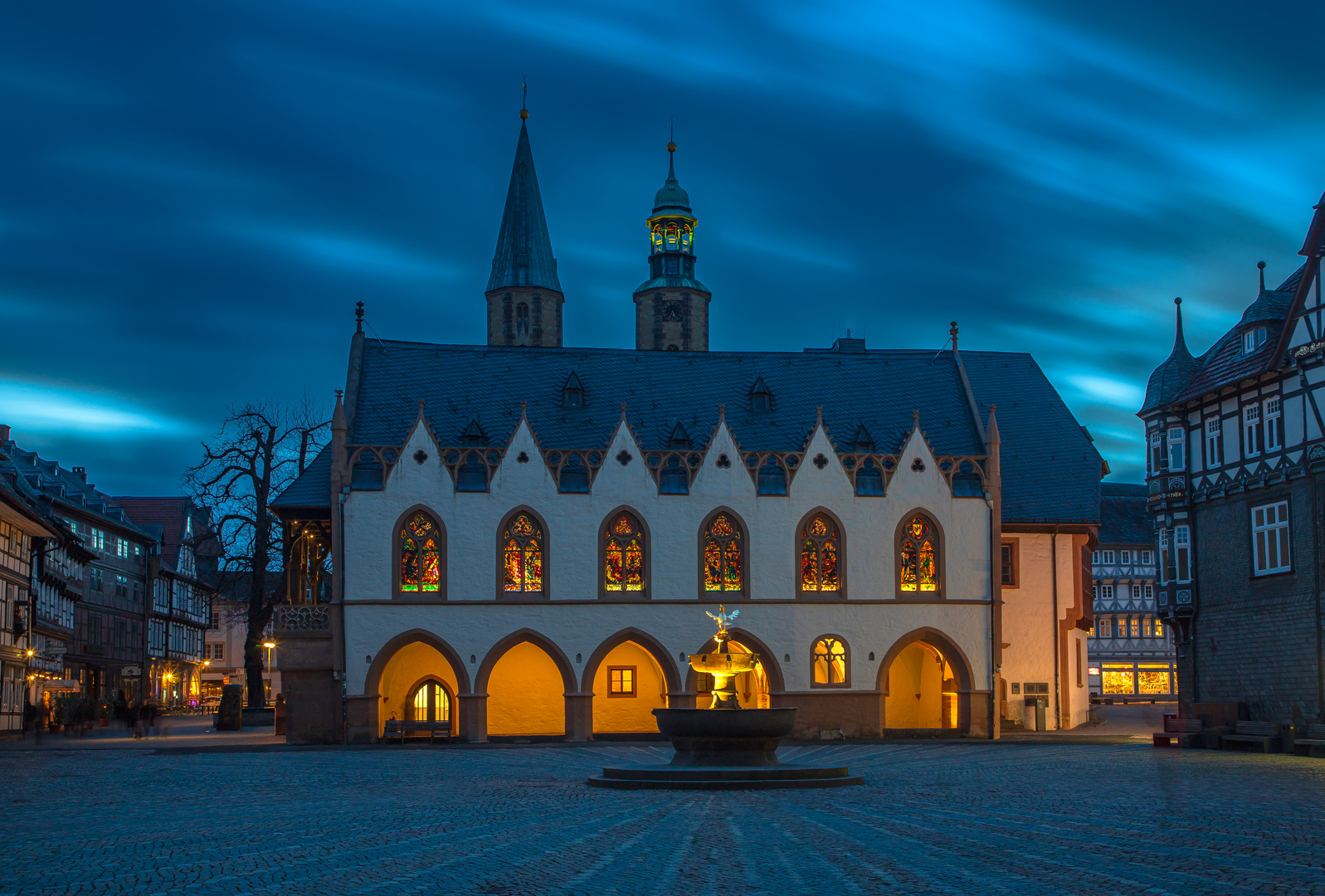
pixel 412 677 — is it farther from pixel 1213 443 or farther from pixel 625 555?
pixel 1213 443

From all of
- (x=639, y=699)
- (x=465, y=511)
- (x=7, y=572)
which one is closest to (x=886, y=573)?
(x=639, y=699)

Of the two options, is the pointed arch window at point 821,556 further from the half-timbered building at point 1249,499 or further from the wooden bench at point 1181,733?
the wooden bench at point 1181,733

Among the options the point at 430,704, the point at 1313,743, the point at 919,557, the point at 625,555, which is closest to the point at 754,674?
the point at 625,555

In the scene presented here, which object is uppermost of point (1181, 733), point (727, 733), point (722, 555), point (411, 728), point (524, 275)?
point (524, 275)

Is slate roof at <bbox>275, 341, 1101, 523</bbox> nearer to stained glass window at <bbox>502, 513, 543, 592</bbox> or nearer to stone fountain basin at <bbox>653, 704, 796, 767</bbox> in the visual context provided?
stained glass window at <bbox>502, 513, 543, 592</bbox>

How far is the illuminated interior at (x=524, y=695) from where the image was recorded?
44.5 meters

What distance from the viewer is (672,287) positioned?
84.8 metres

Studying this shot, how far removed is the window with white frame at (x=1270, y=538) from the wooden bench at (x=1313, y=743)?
4.85 metres

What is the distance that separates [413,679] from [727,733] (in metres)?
20.0

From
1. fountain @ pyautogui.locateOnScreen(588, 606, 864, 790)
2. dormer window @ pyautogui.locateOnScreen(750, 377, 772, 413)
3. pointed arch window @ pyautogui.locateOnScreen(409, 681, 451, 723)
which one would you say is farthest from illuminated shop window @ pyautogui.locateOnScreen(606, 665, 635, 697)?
fountain @ pyautogui.locateOnScreen(588, 606, 864, 790)

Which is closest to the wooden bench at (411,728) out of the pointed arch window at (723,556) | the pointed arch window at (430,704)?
the pointed arch window at (430,704)

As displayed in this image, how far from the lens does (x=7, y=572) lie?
48906 mm

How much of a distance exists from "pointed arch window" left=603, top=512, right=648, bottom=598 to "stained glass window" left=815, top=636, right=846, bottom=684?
5.40 meters

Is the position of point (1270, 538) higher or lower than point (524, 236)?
lower
